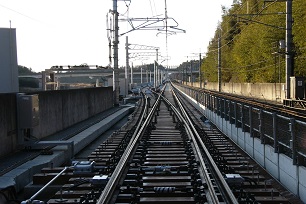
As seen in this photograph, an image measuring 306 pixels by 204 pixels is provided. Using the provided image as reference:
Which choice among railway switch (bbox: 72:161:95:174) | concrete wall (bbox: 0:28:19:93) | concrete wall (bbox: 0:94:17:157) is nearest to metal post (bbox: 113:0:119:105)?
concrete wall (bbox: 0:28:19:93)

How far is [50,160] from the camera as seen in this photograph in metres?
12.2

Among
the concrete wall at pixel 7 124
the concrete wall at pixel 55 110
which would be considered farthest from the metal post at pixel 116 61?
the concrete wall at pixel 7 124

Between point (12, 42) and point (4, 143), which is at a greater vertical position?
point (12, 42)

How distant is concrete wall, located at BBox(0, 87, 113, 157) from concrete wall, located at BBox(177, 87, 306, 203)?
6.93m

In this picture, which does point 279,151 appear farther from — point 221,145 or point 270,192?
point 221,145

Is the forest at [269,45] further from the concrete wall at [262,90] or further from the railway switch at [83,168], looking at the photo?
the railway switch at [83,168]

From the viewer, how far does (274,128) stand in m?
11.7

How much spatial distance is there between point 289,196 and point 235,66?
86952 mm

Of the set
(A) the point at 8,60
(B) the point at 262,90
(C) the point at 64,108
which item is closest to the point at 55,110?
(C) the point at 64,108

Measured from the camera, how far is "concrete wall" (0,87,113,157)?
12867mm

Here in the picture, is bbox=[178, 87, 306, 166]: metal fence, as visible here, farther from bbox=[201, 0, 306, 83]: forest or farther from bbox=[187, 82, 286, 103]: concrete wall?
bbox=[187, 82, 286, 103]: concrete wall

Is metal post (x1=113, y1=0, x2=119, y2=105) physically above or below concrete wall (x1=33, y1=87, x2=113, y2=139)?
above

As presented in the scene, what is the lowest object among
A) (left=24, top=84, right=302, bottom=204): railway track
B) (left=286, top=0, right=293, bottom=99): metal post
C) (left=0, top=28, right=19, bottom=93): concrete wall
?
(left=24, top=84, right=302, bottom=204): railway track

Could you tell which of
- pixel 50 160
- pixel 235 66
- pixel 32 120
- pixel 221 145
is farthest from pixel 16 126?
pixel 235 66
